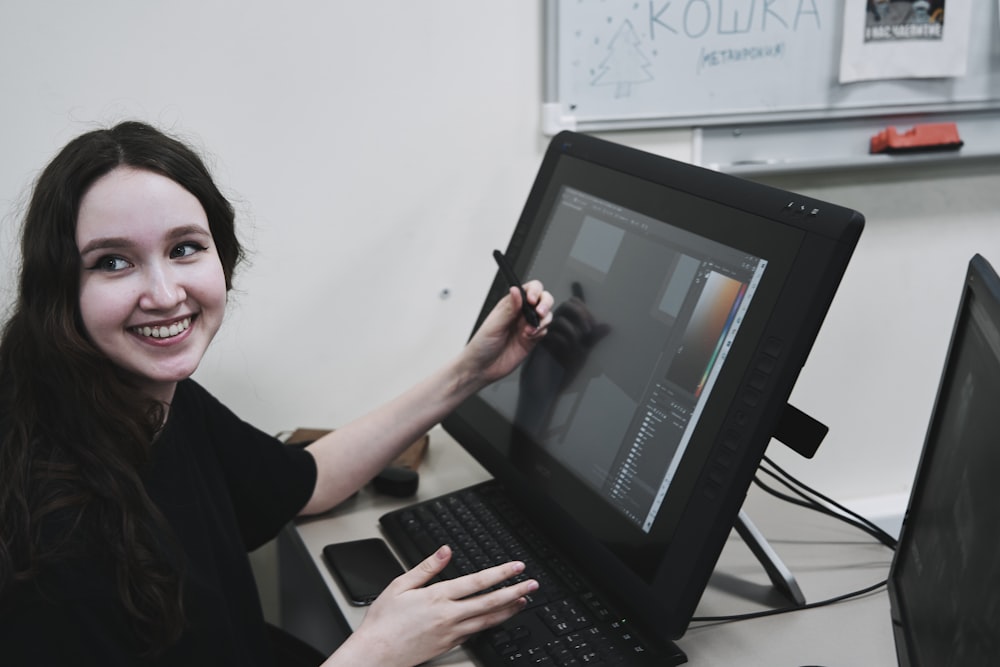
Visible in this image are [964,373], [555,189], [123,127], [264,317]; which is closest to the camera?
[964,373]

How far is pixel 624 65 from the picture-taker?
5.06ft

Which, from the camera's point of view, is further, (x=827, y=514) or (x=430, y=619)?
(x=827, y=514)

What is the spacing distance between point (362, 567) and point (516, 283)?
0.37 metres

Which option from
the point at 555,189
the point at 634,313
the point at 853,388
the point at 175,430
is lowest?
the point at 853,388

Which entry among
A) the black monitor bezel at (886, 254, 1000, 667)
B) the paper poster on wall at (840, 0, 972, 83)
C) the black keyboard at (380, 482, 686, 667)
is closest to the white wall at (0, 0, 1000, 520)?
the paper poster on wall at (840, 0, 972, 83)

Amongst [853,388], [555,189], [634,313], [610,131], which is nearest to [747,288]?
[634,313]

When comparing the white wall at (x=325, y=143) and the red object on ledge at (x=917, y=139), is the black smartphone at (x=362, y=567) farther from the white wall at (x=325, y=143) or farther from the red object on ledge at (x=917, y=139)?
the red object on ledge at (x=917, y=139)

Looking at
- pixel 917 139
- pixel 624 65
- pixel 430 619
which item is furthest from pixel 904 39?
pixel 430 619

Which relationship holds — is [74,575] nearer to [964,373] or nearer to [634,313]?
[634,313]

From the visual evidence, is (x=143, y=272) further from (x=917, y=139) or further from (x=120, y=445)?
(x=917, y=139)

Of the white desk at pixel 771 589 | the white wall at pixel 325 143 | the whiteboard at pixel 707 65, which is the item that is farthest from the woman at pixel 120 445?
the whiteboard at pixel 707 65

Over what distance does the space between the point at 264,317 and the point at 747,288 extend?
0.85 m

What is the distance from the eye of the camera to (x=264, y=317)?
148 cm

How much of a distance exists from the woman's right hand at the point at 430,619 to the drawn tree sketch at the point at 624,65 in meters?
0.90
